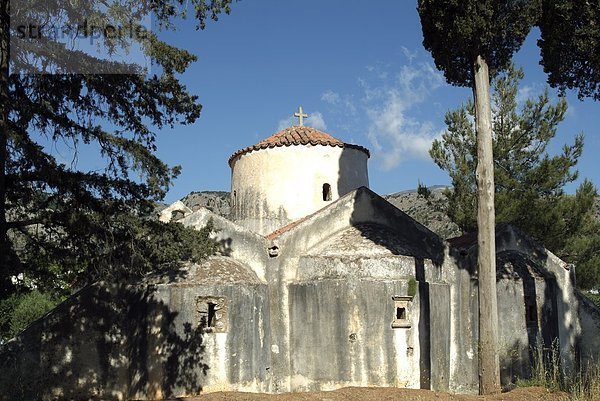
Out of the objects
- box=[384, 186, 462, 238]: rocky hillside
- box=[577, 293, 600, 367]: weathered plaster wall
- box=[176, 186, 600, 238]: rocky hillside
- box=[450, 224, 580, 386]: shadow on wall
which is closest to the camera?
box=[450, 224, 580, 386]: shadow on wall

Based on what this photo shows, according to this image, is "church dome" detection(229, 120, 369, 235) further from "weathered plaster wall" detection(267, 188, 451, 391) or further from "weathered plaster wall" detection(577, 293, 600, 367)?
"weathered plaster wall" detection(577, 293, 600, 367)

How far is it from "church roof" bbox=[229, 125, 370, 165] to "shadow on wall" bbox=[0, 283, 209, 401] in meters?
7.63

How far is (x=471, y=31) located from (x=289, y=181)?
866cm

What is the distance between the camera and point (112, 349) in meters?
12.3

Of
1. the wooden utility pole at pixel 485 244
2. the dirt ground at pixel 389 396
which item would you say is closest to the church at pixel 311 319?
the dirt ground at pixel 389 396

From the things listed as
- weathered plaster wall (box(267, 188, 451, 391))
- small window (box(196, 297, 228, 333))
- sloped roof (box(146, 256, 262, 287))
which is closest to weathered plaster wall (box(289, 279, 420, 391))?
weathered plaster wall (box(267, 188, 451, 391))

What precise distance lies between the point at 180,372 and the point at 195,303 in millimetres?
1460

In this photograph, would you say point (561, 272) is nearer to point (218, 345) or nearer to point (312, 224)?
point (312, 224)

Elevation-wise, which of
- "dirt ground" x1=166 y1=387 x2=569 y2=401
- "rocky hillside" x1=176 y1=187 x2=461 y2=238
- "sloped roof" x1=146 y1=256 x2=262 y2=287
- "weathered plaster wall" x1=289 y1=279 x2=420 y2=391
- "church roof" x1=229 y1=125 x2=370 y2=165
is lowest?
"dirt ground" x1=166 y1=387 x2=569 y2=401

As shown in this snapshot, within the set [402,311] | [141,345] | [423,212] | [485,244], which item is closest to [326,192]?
[402,311]

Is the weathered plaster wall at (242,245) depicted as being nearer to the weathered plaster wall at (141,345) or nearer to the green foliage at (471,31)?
the weathered plaster wall at (141,345)

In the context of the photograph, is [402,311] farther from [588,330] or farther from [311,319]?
[588,330]

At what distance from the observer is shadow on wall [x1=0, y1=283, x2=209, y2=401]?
457 inches

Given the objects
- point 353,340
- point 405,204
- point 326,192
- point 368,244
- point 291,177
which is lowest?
point 353,340
